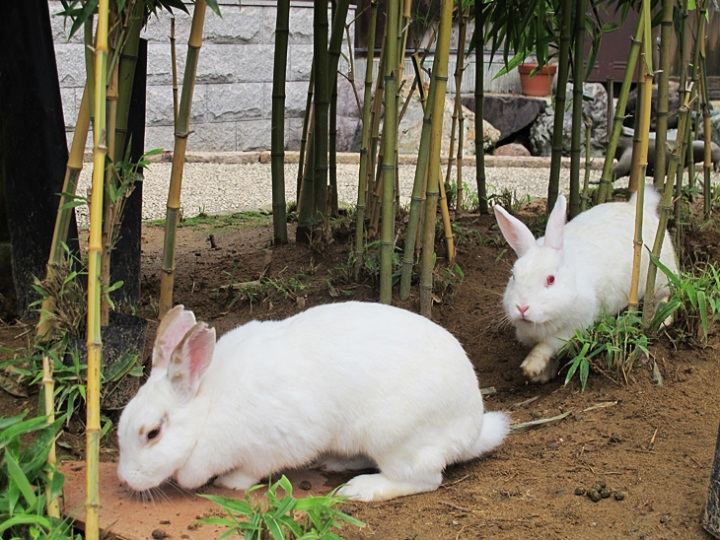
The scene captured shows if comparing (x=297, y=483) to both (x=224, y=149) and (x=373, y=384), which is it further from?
(x=224, y=149)

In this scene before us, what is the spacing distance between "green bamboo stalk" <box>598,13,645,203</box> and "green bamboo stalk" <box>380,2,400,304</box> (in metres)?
1.06

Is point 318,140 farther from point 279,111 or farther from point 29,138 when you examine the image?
point 29,138

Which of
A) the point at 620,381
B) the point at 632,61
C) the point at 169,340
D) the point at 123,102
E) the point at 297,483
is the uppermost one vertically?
the point at 632,61

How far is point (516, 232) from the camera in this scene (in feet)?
13.4

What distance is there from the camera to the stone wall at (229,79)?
1066 centimetres

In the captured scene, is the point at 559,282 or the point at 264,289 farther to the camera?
the point at 264,289

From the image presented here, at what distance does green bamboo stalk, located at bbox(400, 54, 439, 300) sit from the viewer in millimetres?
3867

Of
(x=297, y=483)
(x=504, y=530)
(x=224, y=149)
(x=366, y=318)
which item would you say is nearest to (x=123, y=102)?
(x=366, y=318)

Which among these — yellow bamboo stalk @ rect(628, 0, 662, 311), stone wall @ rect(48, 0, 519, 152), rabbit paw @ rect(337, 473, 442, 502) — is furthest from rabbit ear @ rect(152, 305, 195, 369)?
stone wall @ rect(48, 0, 519, 152)

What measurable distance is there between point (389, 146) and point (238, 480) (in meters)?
1.63

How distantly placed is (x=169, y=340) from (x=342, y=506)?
0.76 metres

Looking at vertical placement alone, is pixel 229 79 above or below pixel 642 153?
above

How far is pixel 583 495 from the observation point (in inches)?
114

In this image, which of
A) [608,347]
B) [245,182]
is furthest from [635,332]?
[245,182]
